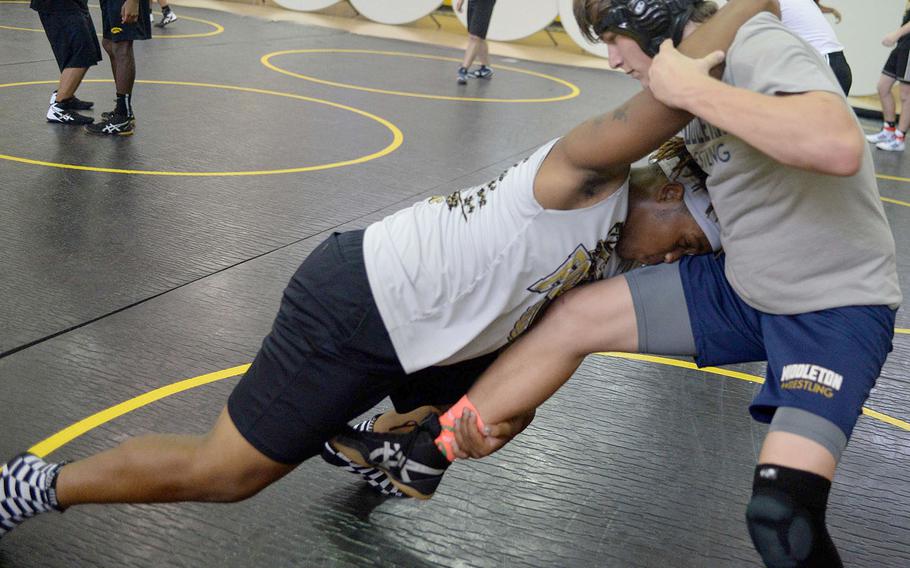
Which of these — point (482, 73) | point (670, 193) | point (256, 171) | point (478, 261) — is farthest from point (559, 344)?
point (482, 73)

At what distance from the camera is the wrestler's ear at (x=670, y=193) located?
2.05m

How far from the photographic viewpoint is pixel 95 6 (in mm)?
11680

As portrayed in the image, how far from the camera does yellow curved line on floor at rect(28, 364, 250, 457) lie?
8.10ft

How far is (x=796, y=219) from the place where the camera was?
5.82 ft

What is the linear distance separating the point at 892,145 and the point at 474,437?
23.1 ft

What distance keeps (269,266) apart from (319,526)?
1843mm

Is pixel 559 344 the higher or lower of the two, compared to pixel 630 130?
lower

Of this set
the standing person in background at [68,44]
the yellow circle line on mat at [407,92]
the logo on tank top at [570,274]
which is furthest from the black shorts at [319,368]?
the yellow circle line on mat at [407,92]

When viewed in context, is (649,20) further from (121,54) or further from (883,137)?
(883,137)

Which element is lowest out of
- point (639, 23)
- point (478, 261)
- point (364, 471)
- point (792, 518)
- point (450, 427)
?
point (364, 471)

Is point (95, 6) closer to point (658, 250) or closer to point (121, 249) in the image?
point (121, 249)

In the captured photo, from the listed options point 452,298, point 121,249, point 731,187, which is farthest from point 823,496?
point 121,249

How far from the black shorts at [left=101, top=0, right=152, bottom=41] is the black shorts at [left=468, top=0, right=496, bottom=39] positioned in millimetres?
4018

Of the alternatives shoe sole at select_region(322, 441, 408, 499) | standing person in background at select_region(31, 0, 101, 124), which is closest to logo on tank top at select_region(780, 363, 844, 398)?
shoe sole at select_region(322, 441, 408, 499)
